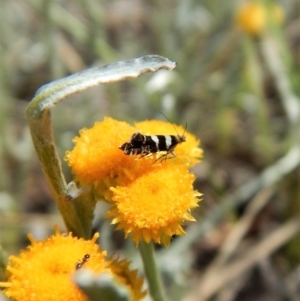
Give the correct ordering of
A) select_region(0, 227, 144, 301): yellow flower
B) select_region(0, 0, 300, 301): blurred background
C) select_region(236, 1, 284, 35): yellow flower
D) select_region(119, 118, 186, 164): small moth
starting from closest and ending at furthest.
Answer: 1. select_region(0, 227, 144, 301): yellow flower
2. select_region(119, 118, 186, 164): small moth
3. select_region(0, 0, 300, 301): blurred background
4. select_region(236, 1, 284, 35): yellow flower

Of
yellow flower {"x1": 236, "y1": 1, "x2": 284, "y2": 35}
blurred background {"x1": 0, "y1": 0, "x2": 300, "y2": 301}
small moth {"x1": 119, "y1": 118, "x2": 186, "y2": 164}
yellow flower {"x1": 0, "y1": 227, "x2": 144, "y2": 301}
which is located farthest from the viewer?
yellow flower {"x1": 236, "y1": 1, "x2": 284, "y2": 35}

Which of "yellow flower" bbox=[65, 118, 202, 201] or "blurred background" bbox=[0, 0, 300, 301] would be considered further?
"blurred background" bbox=[0, 0, 300, 301]

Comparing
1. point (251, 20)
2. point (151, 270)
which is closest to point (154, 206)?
point (151, 270)

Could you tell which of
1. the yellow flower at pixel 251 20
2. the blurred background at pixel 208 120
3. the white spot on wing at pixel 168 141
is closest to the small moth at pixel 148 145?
the white spot on wing at pixel 168 141

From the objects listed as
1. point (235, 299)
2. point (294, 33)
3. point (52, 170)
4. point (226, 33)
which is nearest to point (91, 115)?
point (226, 33)

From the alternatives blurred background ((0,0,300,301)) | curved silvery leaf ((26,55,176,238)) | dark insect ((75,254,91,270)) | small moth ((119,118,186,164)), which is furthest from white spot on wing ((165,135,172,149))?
blurred background ((0,0,300,301))

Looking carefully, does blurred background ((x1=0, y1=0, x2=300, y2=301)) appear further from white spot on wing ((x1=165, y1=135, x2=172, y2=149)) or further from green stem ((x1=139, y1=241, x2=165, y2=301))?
white spot on wing ((x1=165, y1=135, x2=172, y2=149))

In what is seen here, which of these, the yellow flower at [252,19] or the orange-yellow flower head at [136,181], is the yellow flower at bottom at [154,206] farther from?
the yellow flower at [252,19]

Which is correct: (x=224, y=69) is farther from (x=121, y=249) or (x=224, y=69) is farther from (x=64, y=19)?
(x=121, y=249)
